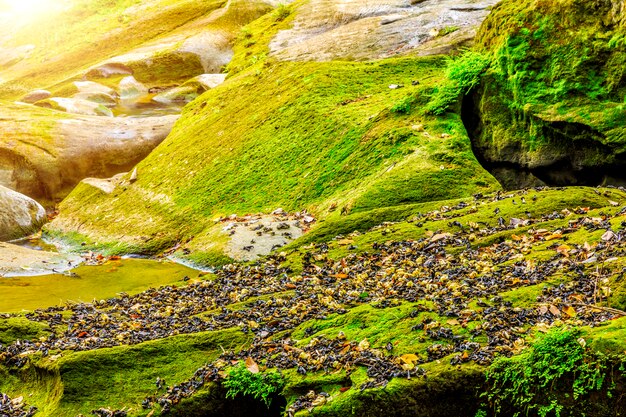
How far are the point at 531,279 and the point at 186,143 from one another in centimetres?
1031

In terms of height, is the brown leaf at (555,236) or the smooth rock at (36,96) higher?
the smooth rock at (36,96)

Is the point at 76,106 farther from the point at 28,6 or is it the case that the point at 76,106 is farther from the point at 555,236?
the point at 28,6

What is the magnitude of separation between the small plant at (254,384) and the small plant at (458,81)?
7.14m

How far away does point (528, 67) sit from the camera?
10258mm

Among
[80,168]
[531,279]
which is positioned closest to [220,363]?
[531,279]

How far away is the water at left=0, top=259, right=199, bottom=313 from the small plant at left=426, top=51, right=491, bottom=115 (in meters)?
4.83

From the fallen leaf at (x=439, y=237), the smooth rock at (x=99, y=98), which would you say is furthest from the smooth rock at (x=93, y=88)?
the fallen leaf at (x=439, y=237)

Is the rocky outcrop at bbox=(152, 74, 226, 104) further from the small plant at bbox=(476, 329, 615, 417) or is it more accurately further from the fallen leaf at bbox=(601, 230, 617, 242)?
the small plant at bbox=(476, 329, 615, 417)

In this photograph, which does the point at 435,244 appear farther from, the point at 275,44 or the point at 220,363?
the point at 275,44

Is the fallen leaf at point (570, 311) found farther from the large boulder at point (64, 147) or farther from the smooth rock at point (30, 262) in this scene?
the large boulder at point (64, 147)

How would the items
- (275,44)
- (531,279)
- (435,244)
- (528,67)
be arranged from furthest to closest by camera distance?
(275,44) → (528,67) → (435,244) → (531,279)

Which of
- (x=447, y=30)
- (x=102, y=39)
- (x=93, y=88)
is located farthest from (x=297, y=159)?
(x=102, y=39)

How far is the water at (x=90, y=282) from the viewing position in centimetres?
933

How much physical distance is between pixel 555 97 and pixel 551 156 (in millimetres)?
889
